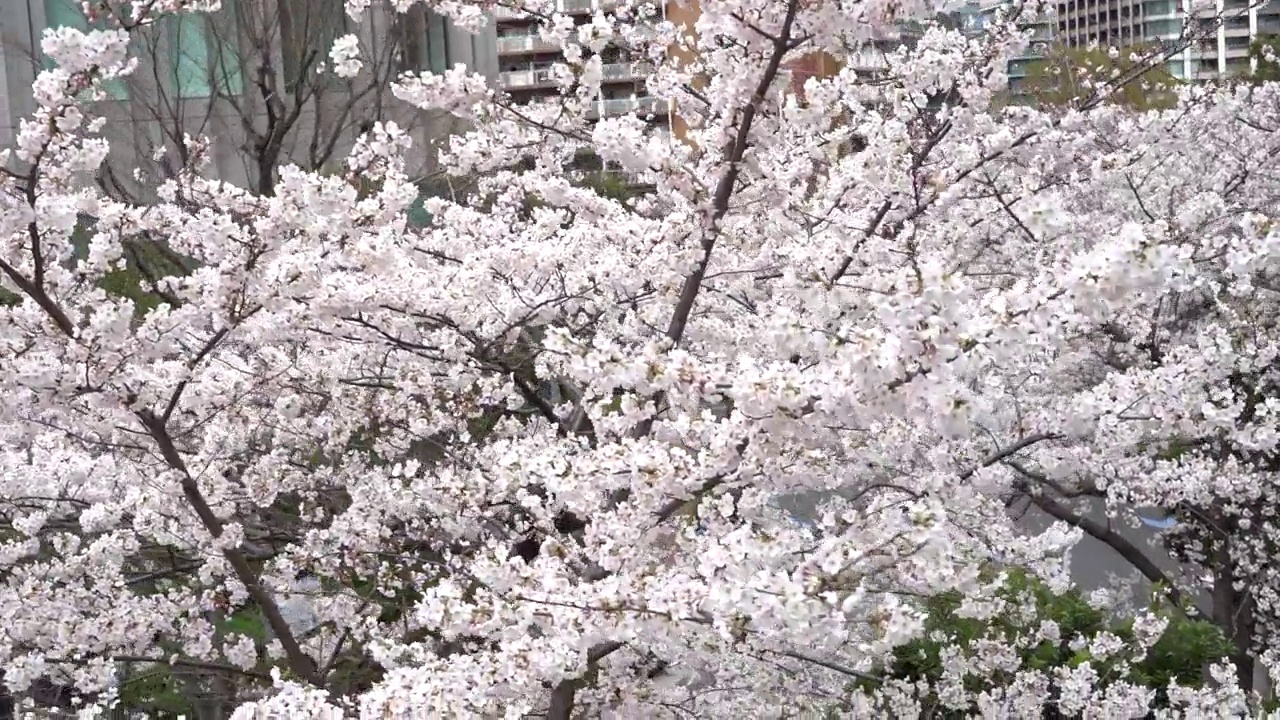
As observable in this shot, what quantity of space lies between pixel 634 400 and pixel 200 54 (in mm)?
11687

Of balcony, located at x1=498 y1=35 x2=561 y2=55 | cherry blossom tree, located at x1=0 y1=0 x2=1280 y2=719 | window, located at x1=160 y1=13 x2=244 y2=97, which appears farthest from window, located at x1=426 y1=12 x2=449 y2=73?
balcony, located at x1=498 y1=35 x2=561 y2=55

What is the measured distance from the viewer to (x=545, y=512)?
3.70 meters

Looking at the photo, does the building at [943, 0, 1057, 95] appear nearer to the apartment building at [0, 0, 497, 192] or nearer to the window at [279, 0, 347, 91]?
the apartment building at [0, 0, 497, 192]

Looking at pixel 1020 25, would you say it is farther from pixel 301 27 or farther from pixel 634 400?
pixel 301 27

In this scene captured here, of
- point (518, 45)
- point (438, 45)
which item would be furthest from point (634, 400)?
point (518, 45)

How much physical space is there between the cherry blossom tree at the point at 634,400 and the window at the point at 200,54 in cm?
574

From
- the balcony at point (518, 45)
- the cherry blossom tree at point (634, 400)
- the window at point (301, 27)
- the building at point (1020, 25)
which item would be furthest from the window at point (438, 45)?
the balcony at point (518, 45)

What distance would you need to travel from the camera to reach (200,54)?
1307 cm

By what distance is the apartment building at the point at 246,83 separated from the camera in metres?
10.6

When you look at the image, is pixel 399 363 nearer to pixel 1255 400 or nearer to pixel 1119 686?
pixel 1119 686

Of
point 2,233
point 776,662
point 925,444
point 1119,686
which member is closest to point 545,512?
point 776,662

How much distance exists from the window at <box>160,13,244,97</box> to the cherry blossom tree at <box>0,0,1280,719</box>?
574 centimetres

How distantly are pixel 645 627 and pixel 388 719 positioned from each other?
71 centimetres

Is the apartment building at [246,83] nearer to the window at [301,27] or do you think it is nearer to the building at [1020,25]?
the window at [301,27]
